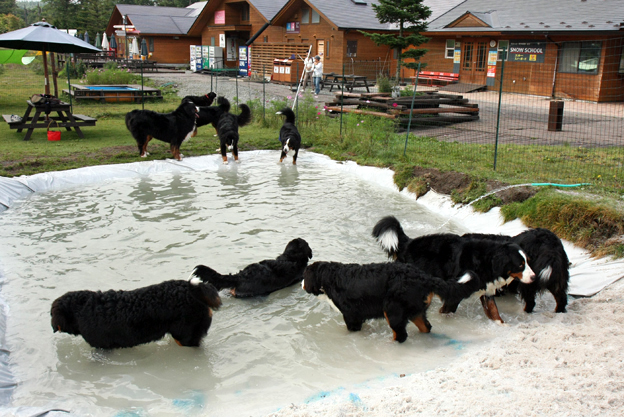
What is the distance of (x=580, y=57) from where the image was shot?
70.2ft

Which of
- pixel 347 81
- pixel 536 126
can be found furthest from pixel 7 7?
pixel 536 126

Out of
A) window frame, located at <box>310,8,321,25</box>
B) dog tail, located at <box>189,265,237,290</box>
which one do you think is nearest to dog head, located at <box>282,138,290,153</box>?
A: dog tail, located at <box>189,265,237,290</box>

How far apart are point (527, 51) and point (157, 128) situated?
18924mm

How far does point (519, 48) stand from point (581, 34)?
3.03 meters

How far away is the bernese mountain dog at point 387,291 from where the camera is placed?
14.7ft

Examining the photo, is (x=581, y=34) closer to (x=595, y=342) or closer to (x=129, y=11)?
(x=595, y=342)

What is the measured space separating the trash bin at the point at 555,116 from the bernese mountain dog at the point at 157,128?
973 cm

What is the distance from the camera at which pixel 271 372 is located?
169 inches

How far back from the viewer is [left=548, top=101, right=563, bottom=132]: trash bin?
1356 centimetres

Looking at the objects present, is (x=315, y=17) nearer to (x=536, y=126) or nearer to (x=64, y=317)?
(x=536, y=126)

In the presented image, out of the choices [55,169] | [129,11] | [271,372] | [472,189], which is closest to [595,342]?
[271,372]

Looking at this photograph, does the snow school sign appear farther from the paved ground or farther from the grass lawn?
the grass lawn

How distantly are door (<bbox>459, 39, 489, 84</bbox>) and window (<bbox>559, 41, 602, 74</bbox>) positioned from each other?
14.0 ft

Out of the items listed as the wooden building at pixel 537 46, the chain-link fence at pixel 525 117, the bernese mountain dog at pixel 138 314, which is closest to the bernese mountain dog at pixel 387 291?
the bernese mountain dog at pixel 138 314
